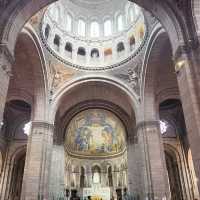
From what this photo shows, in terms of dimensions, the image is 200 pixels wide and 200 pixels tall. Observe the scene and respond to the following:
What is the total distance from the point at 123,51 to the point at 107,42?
184cm

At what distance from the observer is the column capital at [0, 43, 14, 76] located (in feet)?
25.1

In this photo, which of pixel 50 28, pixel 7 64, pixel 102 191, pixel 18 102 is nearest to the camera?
pixel 7 64

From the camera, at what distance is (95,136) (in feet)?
89.2

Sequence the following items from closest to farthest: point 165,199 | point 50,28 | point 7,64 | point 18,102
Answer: point 7,64 → point 165,199 → point 50,28 → point 18,102

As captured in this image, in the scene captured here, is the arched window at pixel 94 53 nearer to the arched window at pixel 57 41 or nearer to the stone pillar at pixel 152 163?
the arched window at pixel 57 41

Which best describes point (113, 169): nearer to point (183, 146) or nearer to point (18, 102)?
point (183, 146)

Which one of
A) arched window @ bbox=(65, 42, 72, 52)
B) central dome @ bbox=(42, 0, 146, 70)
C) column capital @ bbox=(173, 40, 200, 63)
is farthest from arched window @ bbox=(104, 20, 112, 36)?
column capital @ bbox=(173, 40, 200, 63)

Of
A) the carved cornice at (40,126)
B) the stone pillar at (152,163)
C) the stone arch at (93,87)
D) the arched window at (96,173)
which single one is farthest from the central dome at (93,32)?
the arched window at (96,173)

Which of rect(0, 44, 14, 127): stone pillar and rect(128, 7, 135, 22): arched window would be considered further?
rect(128, 7, 135, 22): arched window

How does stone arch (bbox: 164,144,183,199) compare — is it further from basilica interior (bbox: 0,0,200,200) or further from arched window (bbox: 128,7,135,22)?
arched window (bbox: 128,7,135,22)

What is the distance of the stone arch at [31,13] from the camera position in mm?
8078

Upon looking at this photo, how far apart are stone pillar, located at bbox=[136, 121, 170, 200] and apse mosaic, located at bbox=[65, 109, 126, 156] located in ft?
30.0

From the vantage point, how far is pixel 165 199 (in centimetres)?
1290

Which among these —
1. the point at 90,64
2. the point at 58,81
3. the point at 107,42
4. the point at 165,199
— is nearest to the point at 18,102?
the point at 58,81
